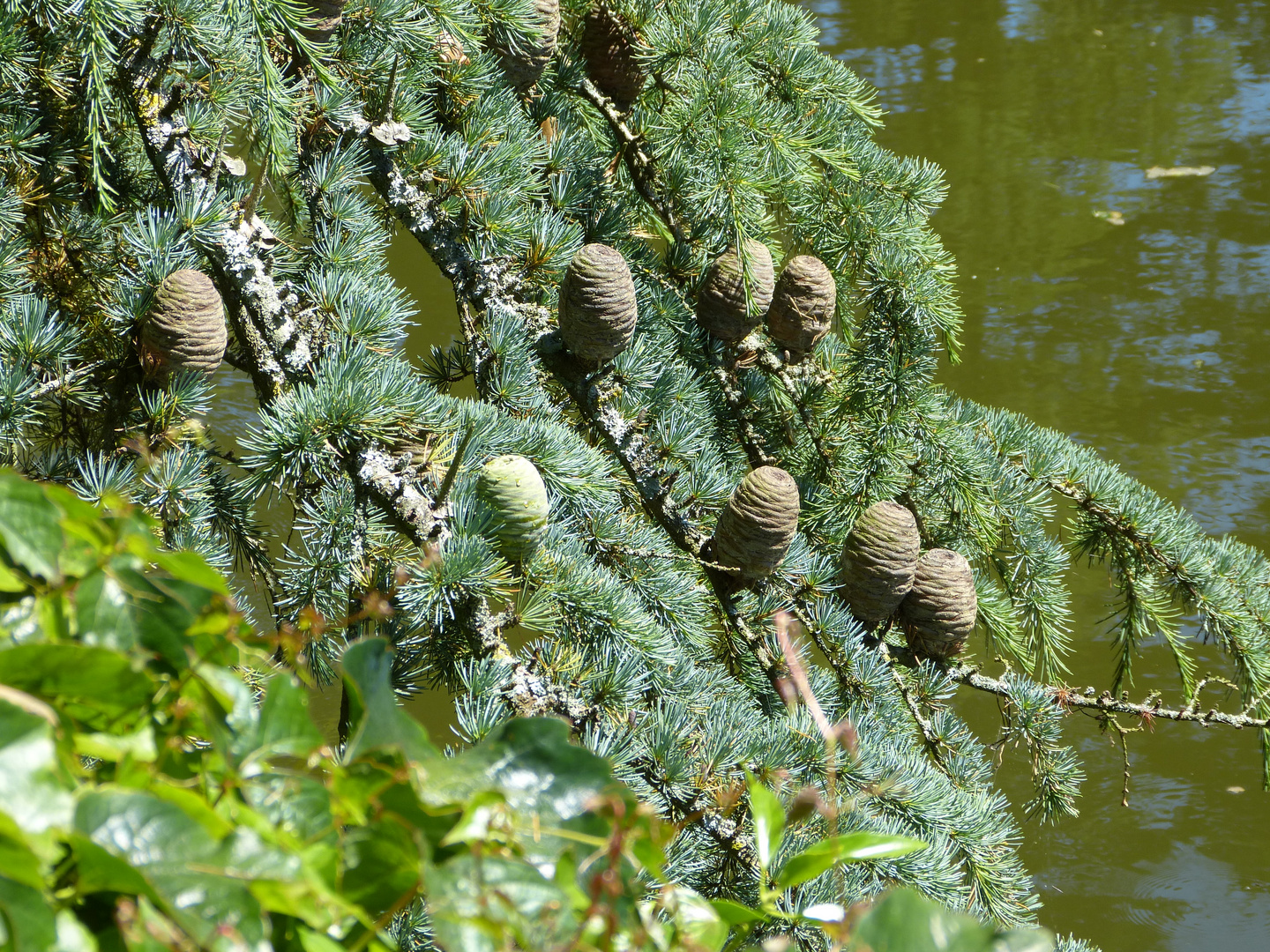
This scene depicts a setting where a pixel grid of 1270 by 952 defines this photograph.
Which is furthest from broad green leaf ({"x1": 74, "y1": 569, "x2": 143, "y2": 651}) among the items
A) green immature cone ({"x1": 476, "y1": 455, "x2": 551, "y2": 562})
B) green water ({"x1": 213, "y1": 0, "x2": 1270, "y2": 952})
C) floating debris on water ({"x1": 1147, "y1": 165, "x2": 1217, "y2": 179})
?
floating debris on water ({"x1": 1147, "y1": 165, "x2": 1217, "y2": 179})

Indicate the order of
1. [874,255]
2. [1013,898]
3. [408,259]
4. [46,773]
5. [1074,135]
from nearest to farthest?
[46,773] → [1013,898] → [874,255] → [408,259] → [1074,135]

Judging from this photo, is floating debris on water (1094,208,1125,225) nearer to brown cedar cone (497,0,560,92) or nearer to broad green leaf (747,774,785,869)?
A: brown cedar cone (497,0,560,92)

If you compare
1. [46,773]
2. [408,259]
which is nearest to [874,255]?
[46,773]

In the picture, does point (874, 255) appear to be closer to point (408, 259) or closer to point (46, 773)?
point (46, 773)

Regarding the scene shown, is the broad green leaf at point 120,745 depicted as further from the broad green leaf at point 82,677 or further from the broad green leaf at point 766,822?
the broad green leaf at point 766,822

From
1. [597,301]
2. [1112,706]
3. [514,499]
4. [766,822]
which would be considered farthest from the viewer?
[1112,706]

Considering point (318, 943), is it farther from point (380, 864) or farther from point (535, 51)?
point (535, 51)

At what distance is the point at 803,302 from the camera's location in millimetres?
650

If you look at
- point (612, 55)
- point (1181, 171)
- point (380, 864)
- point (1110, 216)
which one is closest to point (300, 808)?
point (380, 864)

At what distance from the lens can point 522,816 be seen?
191 millimetres

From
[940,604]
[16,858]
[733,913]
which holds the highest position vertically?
[16,858]

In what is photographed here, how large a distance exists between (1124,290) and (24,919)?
62.9 inches

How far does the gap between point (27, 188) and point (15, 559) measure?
45cm

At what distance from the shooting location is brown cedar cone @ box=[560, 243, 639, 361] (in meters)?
0.55
